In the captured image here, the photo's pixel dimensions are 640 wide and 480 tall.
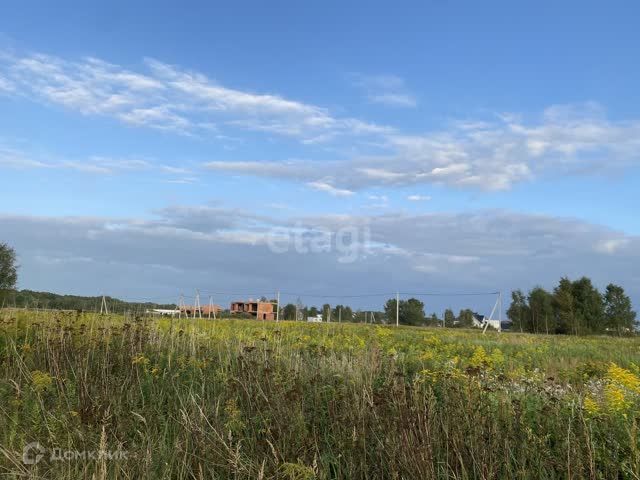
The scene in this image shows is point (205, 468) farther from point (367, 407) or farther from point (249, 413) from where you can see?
point (367, 407)

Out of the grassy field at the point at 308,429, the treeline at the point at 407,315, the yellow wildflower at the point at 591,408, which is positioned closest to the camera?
the grassy field at the point at 308,429

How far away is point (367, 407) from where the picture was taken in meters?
4.06

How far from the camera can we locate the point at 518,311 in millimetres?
59031

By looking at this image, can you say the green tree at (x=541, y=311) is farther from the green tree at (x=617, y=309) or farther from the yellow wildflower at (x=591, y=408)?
the yellow wildflower at (x=591, y=408)

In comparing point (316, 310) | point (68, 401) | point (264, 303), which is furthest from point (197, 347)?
point (264, 303)

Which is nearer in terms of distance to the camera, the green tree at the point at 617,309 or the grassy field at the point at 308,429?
the grassy field at the point at 308,429

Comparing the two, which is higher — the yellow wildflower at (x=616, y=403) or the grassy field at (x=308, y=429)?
the yellow wildflower at (x=616, y=403)

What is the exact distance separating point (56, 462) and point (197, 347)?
5.17 metres

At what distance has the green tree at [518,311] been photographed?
187ft

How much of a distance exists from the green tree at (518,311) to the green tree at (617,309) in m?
8.00

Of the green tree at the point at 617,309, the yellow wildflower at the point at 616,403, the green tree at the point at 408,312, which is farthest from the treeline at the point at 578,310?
the yellow wildflower at the point at 616,403

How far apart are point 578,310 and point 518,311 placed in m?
7.88

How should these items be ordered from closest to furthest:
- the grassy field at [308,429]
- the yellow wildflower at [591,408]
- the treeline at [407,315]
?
the grassy field at [308,429]
the yellow wildflower at [591,408]
the treeline at [407,315]

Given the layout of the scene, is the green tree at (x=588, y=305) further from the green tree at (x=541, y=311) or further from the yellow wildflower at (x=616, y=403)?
the yellow wildflower at (x=616, y=403)
